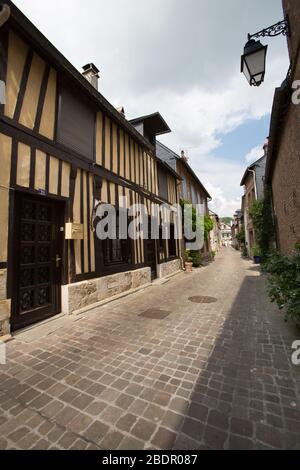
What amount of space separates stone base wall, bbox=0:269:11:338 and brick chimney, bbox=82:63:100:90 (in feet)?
20.8

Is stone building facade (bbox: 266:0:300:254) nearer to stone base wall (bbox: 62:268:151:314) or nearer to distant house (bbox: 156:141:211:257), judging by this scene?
stone base wall (bbox: 62:268:151:314)

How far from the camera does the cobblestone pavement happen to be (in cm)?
158

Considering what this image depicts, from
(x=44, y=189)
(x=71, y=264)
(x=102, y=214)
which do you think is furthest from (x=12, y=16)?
(x=71, y=264)

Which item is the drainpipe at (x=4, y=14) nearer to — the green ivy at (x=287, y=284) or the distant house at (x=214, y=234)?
the green ivy at (x=287, y=284)

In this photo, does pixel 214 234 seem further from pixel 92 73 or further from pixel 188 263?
pixel 92 73

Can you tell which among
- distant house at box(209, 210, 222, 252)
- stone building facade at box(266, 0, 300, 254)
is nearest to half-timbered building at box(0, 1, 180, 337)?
stone building facade at box(266, 0, 300, 254)

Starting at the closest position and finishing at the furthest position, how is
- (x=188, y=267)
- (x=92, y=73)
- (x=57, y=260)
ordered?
(x=57, y=260)
(x=92, y=73)
(x=188, y=267)

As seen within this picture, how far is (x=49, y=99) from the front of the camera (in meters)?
4.38

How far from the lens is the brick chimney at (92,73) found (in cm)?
661

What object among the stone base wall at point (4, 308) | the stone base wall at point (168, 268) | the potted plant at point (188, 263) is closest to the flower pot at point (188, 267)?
the potted plant at point (188, 263)

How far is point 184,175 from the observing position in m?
14.5

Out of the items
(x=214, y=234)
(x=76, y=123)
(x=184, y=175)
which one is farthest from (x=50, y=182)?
(x=214, y=234)

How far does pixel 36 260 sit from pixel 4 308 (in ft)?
3.27

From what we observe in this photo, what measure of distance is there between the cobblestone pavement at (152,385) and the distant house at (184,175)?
10444mm
